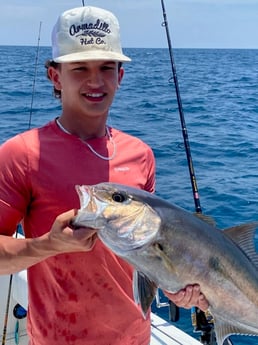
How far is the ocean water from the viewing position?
8242 mm

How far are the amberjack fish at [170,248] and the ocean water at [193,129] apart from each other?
1.82 m

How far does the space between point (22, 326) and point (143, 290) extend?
6.63 ft

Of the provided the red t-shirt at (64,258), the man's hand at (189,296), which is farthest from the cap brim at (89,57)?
the man's hand at (189,296)

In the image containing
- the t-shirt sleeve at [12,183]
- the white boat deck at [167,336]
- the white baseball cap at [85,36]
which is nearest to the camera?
the t-shirt sleeve at [12,183]

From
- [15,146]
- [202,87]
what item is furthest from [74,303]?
[202,87]

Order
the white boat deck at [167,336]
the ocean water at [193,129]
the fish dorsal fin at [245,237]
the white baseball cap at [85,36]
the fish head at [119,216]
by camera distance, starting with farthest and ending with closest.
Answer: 1. the ocean water at [193,129]
2. the white boat deck at [167,336]
3. the fish dorsal fin at [245,237]
4. the white baseball cap at [85,36]
5. the fish head at [119,216]

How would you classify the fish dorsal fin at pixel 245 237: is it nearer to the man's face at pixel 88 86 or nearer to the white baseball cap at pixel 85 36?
the man's face at pixel 88 86

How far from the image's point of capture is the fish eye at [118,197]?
1.96 m

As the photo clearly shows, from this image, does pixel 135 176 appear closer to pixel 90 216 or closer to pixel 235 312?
pixel 90 216

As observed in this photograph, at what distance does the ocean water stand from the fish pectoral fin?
1886mm

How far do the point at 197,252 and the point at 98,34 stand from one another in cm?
95

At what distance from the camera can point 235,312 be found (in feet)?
7.43

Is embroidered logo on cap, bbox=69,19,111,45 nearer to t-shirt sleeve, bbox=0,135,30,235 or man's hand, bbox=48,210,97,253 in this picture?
t-shirt sleeve, bbox=0,135,30,235

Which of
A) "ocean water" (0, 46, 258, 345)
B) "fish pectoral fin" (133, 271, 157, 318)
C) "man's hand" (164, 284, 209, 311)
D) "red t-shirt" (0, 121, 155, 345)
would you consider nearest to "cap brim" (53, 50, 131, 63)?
"red t-shirt" (0, 121, 155, 345)
